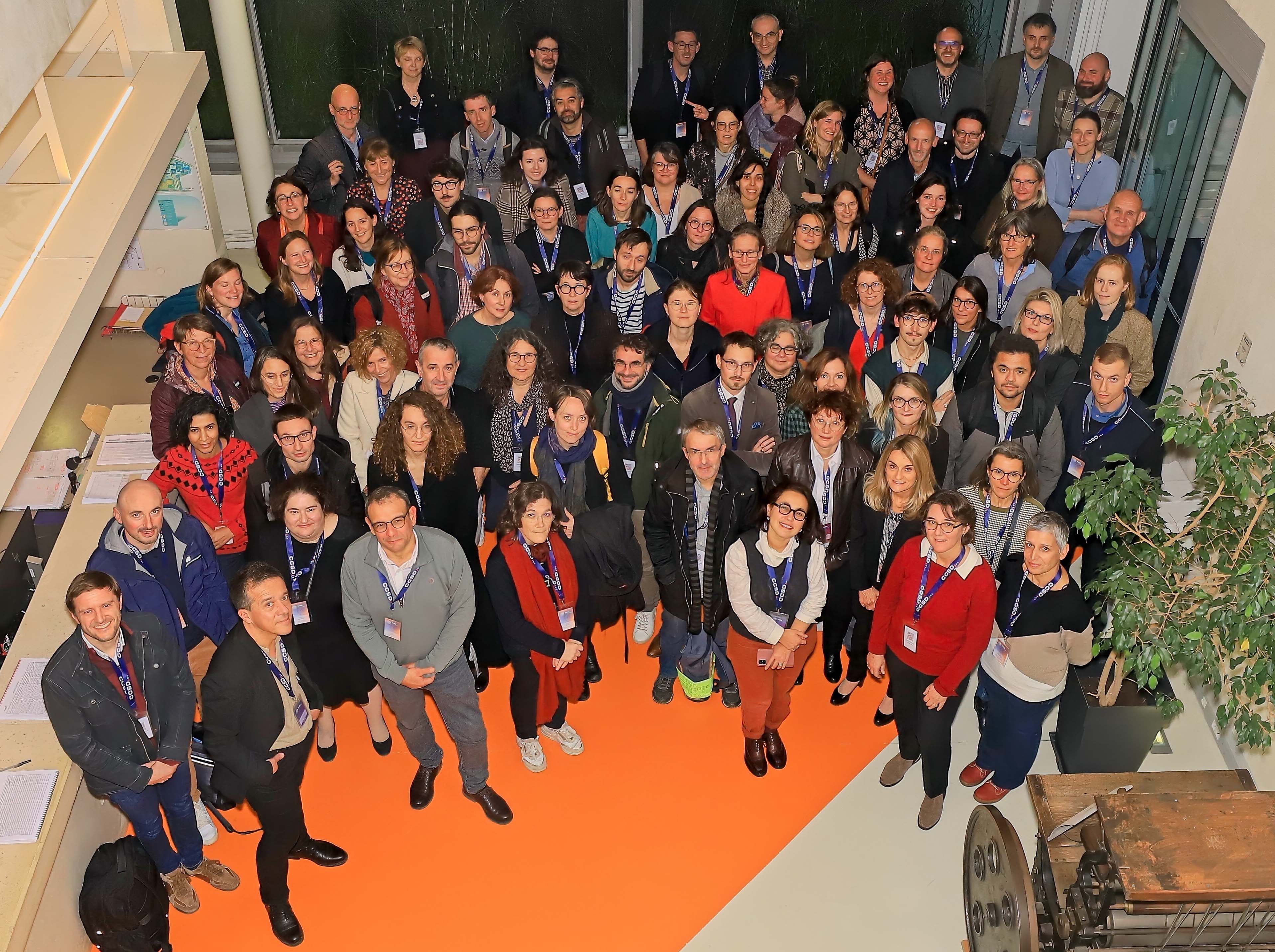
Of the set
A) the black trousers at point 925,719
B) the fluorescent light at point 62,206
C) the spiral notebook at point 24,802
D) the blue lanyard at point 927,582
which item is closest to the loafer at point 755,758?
the black trousers at point 925,719

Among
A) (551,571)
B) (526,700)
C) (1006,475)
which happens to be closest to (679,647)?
(526,700)

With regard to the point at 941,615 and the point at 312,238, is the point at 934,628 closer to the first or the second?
the point at 941,615

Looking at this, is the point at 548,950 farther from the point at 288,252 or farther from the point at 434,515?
the point at 288,252

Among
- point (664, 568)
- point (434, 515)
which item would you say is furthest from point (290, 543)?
point (664, 568)

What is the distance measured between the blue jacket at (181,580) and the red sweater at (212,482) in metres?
0.21

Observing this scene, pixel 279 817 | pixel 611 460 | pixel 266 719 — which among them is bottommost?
pixel 279 817

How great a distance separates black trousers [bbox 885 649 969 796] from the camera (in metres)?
4.72

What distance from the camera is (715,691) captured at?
5.72 m

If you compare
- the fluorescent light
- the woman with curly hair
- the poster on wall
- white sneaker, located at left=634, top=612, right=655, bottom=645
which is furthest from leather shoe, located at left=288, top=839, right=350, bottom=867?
the poster on wall

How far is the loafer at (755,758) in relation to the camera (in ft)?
17.2

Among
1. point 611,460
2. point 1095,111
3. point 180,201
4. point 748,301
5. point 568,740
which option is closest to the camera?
point 611,460

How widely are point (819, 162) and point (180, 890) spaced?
5478mm

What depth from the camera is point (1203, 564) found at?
14.0 feet

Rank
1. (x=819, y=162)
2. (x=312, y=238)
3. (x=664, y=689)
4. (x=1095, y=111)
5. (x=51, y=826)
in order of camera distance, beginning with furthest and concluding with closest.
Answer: (x=1095, y=111) < (x=819, y=162) < (x=312, y=238) < (x=664, y=689) < (x=51, y=826)
